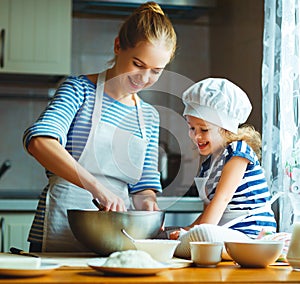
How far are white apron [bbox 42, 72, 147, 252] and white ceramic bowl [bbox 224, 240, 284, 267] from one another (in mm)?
497

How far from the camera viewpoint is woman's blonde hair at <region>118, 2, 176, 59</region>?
1.85 metres

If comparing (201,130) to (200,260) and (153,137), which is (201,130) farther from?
(200,260)

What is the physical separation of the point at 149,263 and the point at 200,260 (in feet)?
0.66

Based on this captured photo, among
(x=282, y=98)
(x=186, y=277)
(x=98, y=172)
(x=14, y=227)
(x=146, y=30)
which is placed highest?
(x=146, y=30)

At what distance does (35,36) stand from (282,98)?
1440 mm

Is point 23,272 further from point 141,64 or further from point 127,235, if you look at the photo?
point 141,64

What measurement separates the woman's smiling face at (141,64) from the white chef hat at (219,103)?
0.13m

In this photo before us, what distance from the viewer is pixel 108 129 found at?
195cm

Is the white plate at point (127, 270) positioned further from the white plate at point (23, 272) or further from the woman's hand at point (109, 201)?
the woman's hand at point (109, 201)

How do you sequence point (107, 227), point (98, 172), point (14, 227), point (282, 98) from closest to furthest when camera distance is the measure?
point (107, 227) → point (98, 172) → point (282, 98) → point (14, 227)

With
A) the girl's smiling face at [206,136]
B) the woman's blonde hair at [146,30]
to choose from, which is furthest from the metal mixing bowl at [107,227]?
the woman's blonde hair at [146,30]

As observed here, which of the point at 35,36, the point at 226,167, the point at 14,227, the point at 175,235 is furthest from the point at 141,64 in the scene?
the point at 35,36

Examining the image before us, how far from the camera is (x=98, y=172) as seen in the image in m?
1.92

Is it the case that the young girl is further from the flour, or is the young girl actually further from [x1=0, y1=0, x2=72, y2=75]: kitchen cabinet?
[x1=0, y1=0, x2=72, y2=75]: kitchen cabinet
